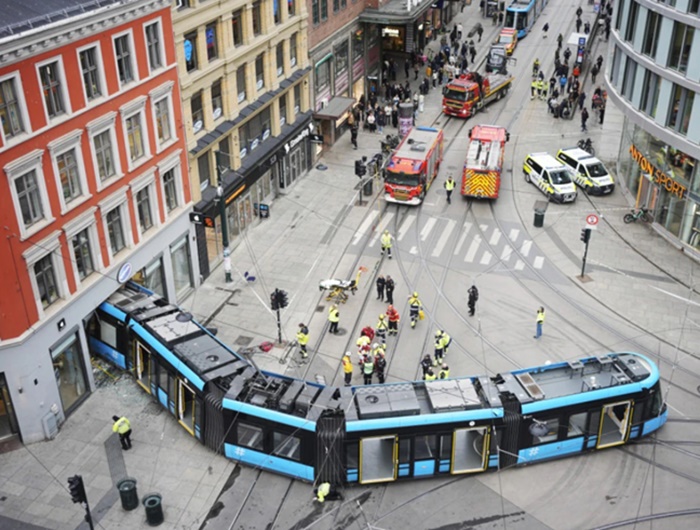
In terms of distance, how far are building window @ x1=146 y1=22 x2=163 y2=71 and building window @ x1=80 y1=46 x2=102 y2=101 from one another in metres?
3.51

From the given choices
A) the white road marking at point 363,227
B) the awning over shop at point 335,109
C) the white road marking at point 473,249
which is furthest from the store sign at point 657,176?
the awning over shop at point 335,109

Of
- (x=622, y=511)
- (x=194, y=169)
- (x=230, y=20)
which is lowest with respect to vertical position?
(x=622, y=511)

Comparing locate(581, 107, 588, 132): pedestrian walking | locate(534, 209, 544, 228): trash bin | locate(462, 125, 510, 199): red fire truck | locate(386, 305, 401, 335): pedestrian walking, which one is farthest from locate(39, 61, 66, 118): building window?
locate(581, 107, 588, 132): pedestrian walking

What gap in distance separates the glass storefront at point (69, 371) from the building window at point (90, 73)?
9205mm

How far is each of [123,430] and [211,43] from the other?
19.8 metres

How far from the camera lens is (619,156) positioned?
2047 inches

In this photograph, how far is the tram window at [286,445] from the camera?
26.4m

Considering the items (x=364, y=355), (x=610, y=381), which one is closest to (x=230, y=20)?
(x=364, y=355)

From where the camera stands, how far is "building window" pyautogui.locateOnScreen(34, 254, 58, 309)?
93.1ft

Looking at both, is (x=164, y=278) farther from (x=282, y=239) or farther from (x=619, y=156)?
(x=619, y=156)

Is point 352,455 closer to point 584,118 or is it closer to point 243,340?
point 243,340

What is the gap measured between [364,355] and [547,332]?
950cm

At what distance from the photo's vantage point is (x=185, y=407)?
96.5 ft

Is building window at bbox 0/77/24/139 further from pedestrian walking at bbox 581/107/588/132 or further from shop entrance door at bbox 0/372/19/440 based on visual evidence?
pedestrian walking at bbox 581/107/588/132
